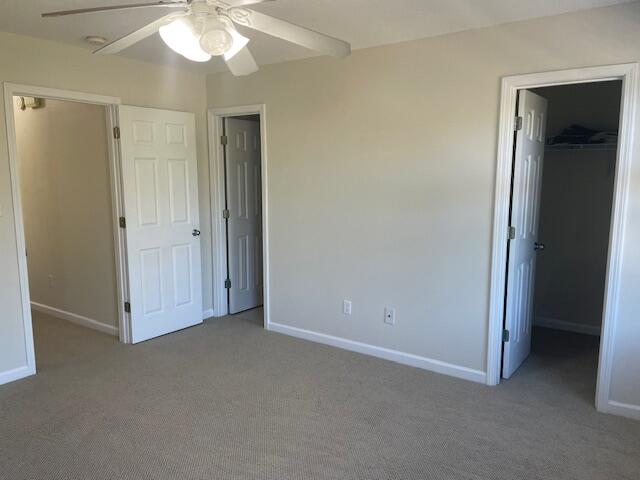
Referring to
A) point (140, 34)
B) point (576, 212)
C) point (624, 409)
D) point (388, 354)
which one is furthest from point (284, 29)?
point (576, 212)

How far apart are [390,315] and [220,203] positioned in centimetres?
210

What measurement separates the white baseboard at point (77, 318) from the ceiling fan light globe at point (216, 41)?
3329mm

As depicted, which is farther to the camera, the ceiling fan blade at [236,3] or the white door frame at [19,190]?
the white door frame at [19,190]

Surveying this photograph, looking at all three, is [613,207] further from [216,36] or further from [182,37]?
[182,37]

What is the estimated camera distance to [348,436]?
8.91 feet

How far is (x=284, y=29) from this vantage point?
6.41 ft

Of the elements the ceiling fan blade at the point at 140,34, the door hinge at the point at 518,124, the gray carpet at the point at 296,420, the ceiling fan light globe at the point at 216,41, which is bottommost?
the gray carpet at the point at 296,420

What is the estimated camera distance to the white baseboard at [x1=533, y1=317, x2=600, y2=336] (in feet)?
14.6

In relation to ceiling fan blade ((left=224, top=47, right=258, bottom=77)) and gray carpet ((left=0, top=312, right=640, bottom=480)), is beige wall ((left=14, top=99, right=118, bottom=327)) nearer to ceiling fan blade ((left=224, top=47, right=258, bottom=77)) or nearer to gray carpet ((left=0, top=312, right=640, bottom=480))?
gray carpet ((left=0, top=312, right=640, bottom=480))

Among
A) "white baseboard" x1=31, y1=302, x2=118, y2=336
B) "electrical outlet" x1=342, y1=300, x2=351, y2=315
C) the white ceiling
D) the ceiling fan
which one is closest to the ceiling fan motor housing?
the ceiling fan

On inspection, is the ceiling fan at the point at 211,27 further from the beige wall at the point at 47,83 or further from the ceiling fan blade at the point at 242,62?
the beige wall at the point at 47,83

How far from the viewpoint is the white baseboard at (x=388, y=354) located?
3457 millimetres

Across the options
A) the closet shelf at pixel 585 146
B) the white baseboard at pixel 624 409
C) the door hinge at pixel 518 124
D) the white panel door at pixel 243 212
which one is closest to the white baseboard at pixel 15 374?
the white panel door at pixel 243 212

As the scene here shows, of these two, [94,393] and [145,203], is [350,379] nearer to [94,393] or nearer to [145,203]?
[94,393]
